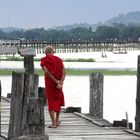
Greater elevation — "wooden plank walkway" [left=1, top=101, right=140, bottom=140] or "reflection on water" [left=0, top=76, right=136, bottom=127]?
"wooden plank walkway" [left=1, top=101, right=140, bottom=140]

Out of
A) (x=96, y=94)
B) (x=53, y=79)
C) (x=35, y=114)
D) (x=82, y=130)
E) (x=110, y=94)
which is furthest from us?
(x=110, y=94)

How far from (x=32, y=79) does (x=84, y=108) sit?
54.9 feet

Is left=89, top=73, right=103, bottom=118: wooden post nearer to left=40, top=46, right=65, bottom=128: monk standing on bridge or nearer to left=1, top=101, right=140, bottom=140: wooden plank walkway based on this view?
left=1, top=101, right=140, bottom=140: wooden plank walkway

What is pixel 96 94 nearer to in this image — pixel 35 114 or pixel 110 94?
pixel 35 114

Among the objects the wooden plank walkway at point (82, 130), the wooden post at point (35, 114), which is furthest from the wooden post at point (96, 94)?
the wooden post at point (35, 114)

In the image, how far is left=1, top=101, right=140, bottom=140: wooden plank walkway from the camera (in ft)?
39.7

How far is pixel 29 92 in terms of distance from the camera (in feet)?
31.9

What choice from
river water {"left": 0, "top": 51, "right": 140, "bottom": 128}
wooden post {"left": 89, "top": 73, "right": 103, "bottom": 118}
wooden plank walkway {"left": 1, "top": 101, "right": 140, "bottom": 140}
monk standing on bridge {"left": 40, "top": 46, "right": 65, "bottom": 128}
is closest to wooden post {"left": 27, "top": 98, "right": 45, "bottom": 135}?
wooden plank walkway {"left": 1, "top": 101, "right": 140, "bottom": 140}

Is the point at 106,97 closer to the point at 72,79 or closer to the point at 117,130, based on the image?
the point at 72,79

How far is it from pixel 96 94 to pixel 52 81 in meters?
1.55

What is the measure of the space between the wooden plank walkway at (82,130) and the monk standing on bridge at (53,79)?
336 mm

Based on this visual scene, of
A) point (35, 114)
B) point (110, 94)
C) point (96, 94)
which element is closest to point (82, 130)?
point (96, 94)

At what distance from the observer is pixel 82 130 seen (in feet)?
42.5

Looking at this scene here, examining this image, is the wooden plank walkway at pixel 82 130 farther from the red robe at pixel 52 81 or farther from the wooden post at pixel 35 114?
the wooden post at pixel 35 114
